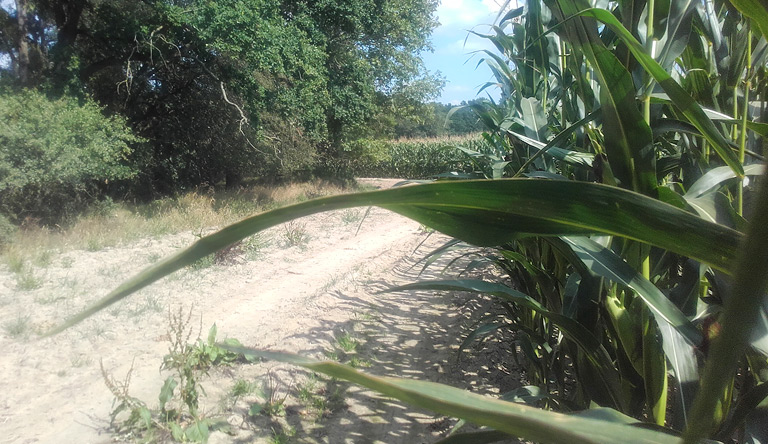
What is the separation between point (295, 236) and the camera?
755 centimetres

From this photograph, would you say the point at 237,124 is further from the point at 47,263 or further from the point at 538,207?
the point at 538,207

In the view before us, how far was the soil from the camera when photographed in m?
2.73

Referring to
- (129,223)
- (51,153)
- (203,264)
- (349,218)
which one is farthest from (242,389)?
(349,218)

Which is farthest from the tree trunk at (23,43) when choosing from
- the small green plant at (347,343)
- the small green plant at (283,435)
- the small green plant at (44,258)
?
the small green plant at (283,435)

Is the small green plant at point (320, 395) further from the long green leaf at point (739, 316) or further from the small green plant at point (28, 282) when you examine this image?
the small green plant at point (28, 282)

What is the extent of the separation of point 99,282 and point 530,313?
4305 millimetres

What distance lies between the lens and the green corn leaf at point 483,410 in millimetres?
351

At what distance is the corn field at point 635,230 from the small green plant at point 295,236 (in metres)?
5.52

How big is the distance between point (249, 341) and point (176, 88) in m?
9.15

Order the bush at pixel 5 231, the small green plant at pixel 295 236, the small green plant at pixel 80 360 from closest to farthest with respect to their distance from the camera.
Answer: the small green plant at pixel 80 360, the bush at pixel 5 231, the small green plant at pixel 295 236

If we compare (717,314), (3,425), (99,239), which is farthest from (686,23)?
(99,239)

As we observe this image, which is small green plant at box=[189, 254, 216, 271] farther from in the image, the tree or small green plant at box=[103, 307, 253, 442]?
the tree

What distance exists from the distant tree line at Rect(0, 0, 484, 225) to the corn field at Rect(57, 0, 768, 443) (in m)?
7.17

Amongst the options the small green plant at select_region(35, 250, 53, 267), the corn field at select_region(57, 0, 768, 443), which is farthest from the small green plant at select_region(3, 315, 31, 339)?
the corn field at select_region(57, 0, 768, 443)
